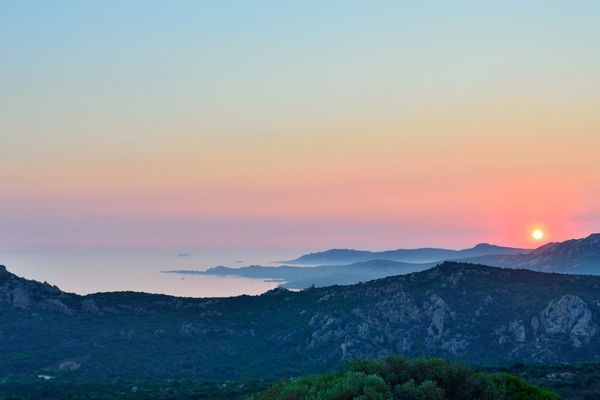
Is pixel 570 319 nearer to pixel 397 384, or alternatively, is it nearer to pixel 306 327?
pixel 306 327

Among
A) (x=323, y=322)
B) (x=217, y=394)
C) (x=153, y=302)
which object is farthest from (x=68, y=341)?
(x=217, y=394)

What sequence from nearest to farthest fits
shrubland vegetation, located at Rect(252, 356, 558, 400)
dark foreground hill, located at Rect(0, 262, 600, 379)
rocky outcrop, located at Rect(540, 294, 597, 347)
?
shrubland vegetation, located at Rect(252, 356, 558, 400) → rocky outcrop, located at Rect(540, 294, 597, 347) → dark foreground hill, located at Rect(0, 262, 600, 379)

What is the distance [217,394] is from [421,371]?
37.4 m

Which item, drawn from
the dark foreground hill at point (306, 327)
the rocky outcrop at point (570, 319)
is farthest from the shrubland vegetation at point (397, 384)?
the rocky outcrop at point (570, 319)

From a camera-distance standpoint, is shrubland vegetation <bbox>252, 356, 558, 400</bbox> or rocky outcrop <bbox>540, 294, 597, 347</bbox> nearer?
shrubland vegetation <bbox>252, 356, 558, 400</bbox>

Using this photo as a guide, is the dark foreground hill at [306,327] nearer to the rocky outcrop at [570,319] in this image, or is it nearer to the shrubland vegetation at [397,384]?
the rocky outcrop at [570,319]

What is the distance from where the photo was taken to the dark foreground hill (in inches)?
3991

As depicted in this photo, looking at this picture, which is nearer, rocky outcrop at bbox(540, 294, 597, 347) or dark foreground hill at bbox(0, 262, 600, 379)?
rocky outcrop at bbox(540, 294, 597, 347)

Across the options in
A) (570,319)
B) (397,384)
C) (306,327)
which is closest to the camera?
(397,384)

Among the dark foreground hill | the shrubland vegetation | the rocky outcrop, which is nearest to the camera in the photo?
the shrubland vegetation

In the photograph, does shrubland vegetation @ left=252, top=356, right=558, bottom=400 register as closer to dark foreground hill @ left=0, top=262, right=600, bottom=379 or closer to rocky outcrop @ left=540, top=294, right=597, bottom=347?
dark foreground hill @ left=0, top=262, right=600, bottom=379

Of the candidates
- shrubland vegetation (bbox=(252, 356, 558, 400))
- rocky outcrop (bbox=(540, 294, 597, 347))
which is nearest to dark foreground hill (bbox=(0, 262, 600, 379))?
rocky outcrop (bbox=(540, 294, 597, 347))

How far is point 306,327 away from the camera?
122 metres

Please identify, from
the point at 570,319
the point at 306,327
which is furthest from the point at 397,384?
the point at 306,327
